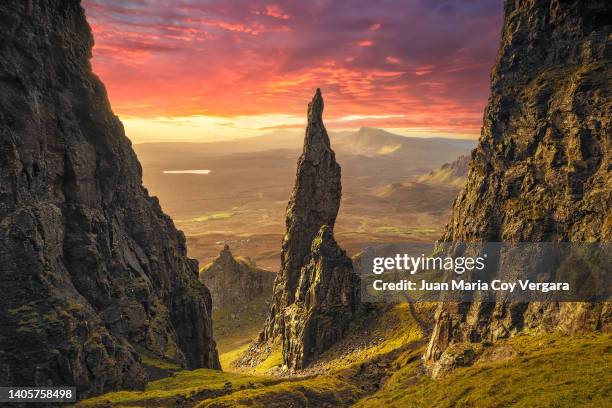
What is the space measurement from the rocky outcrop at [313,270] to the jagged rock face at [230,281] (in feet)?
151

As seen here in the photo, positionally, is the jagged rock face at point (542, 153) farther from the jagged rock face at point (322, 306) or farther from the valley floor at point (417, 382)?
Result: the jagged rock face at point (322, 306)

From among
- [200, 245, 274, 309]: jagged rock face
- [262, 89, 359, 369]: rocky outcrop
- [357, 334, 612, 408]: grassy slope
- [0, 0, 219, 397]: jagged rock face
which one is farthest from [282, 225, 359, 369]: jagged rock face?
[200, 245, 274, 309]: jagged rock face

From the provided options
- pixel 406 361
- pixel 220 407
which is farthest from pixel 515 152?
pixel 220 407

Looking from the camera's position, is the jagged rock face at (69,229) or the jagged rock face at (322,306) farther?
the jagged rock face at (322,306)

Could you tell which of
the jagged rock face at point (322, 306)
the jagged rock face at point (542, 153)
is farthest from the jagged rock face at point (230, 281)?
the jagged rock face at point (542, 153)

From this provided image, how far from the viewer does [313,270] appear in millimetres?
112625

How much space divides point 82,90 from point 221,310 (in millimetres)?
112926

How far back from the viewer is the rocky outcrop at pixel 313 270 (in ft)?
345

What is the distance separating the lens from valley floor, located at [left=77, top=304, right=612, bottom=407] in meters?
48.4

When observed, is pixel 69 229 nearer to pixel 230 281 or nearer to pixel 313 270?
pixel 313 270

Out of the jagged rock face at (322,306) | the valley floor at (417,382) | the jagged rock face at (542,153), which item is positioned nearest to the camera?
the valley floor at (417,382)

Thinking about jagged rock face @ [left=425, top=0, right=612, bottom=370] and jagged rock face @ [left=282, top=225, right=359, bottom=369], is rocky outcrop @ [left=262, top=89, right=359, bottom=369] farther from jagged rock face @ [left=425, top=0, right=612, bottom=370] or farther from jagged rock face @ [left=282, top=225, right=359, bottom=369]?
jagged rock face @ [left=425, top=0, right=612, bottom=370]

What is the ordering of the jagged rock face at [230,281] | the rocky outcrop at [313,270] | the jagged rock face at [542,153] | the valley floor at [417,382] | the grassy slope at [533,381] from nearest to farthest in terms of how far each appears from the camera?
the grassy slope at [533,381] → the valley floor at [417,382] → the jagged rock face at [542,153] → the rocky outcrop at [313,270] → the jagged rock face at [230,281]

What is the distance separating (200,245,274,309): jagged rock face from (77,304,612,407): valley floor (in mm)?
83949
